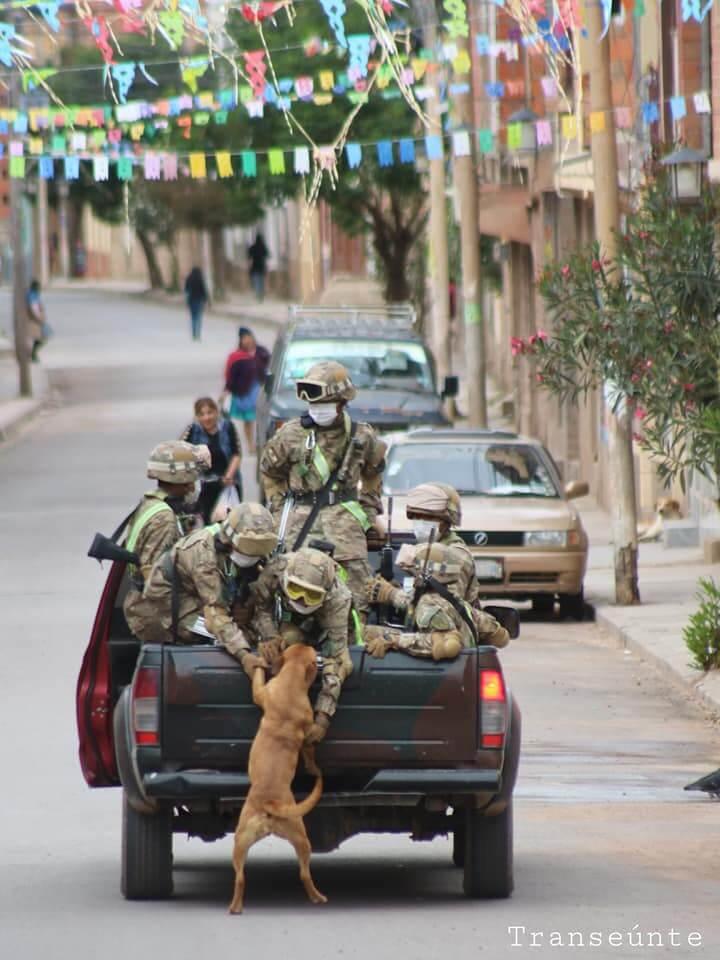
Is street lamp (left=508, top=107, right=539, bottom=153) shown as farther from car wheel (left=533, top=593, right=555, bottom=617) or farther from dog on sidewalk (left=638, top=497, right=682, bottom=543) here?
car wheel (left=533, top=593, right=555, bottom=617)

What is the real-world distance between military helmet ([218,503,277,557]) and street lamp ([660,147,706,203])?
30.4 ft

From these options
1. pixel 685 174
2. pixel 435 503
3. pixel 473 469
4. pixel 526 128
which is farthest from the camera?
pixel 526 128

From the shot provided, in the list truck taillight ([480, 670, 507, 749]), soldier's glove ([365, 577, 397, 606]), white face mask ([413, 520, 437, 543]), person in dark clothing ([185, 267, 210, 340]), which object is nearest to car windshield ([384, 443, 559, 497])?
soldier's glove ([365, 577, 397, 606])

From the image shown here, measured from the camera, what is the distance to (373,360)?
90.7 ft

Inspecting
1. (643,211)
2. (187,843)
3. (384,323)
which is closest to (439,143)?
(384,323)

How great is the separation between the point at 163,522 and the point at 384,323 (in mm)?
19795

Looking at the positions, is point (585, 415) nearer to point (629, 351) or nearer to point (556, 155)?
point (556, 155)

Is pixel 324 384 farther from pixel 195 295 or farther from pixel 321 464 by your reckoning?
pixel 195 295

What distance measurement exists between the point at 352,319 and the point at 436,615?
22.7 metres

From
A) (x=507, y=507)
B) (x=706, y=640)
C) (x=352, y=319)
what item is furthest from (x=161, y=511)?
(x=352, y=319)

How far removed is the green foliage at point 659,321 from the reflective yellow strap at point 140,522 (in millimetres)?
5504

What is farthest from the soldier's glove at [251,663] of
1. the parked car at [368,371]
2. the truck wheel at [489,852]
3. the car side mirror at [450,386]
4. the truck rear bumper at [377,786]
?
the car side mirror at [450,386]

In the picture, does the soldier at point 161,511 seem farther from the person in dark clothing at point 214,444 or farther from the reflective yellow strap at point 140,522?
the person in dark clothing at point 214,444

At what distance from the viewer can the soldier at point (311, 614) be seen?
8781 mm
